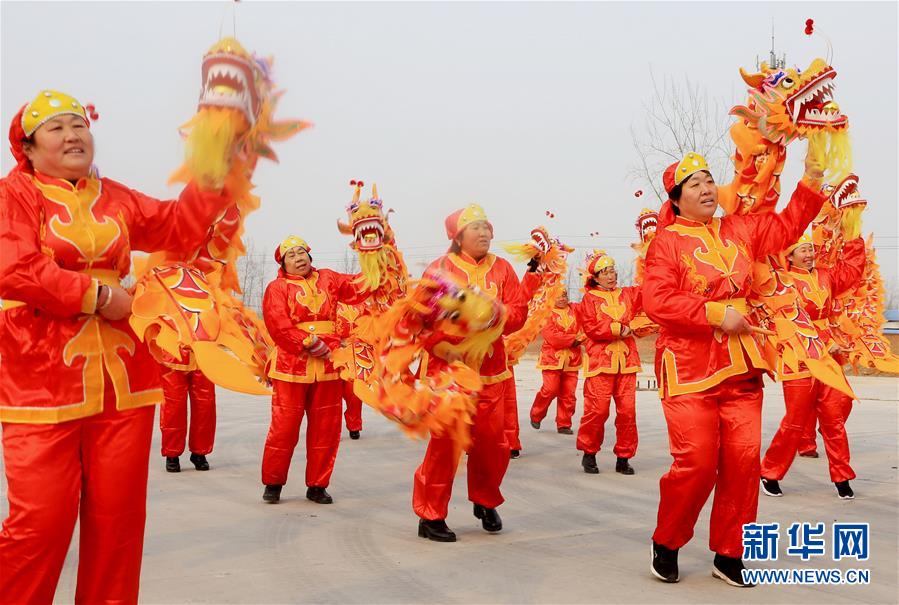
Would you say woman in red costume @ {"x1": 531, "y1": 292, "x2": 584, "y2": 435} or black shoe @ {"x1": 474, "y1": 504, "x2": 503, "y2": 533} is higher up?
woman in red costume @ {"x1": 531, "y1": 292, "x2": 584, "y2": 435}

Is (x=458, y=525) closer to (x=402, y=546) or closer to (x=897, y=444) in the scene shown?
(x=402, y=546)

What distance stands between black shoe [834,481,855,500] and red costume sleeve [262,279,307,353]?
449cm

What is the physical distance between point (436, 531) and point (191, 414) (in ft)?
12.5

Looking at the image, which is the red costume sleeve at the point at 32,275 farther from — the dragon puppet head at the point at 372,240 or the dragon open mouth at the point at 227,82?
the dragon puppet head at the point at 372,240

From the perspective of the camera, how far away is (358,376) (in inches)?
286

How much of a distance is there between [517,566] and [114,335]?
2.87m

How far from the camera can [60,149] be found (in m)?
3.65

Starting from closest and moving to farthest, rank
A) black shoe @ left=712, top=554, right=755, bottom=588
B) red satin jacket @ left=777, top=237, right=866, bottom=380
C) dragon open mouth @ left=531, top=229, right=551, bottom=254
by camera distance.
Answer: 1. black shoe @ left=712, top=554, right=755, bottom=588
2. dragon open mouth @ left=531, top=229, right=551, bottom=254
3. red satin jacket @ left=777, top=237, right=866, bottom=380

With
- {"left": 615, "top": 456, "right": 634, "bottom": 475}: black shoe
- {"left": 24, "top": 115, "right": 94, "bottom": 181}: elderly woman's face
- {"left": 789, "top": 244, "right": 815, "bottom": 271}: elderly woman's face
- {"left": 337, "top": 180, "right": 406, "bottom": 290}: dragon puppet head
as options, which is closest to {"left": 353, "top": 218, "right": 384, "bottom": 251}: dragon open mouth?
{"left": 337, "top": 180, "right": 406, "bottom": 290}: dragon puppet head

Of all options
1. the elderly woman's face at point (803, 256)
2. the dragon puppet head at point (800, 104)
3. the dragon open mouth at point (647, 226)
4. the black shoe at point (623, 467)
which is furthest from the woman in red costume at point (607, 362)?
the dragon puppet head at point (800, 104)

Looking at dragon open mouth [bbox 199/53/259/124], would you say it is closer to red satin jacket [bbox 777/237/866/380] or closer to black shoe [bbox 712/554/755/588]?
black shoe [bbox 712/554/755/588]

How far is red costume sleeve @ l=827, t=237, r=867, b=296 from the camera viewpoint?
8.38 meters

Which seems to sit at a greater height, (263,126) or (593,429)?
(263,126)

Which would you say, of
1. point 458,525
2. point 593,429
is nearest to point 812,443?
point 593,429
